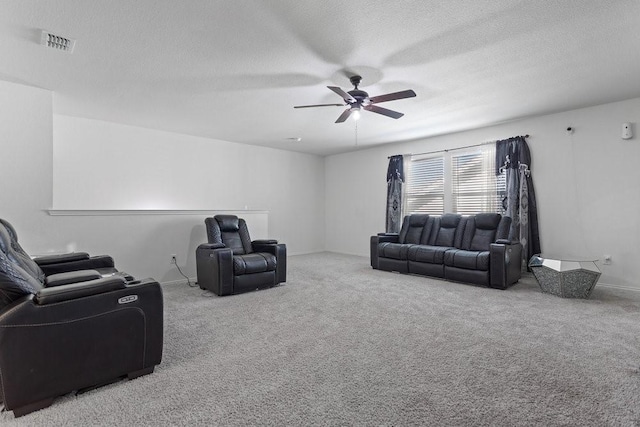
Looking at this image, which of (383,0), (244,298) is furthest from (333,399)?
(383,0)

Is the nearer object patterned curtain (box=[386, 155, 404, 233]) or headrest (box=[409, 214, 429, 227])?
headrest (box=[409, 214, 429, 227])

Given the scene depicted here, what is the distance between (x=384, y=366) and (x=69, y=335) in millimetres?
1964

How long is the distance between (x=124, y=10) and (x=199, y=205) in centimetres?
413

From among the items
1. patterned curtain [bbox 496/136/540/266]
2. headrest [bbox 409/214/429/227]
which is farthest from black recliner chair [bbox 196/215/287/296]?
patterned curtain [bbox 496/136/540/266]

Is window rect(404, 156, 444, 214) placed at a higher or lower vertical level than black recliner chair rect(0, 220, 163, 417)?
higher

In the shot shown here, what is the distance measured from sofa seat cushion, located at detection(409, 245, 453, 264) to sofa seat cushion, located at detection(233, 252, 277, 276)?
2.30m

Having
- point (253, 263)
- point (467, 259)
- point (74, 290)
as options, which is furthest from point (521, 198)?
point (74, 290)

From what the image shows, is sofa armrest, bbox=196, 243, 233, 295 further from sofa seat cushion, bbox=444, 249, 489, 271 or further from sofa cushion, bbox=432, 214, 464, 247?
sofa cushion, bbox=432, 214, 464, 247

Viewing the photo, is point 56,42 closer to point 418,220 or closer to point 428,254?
point 428,254

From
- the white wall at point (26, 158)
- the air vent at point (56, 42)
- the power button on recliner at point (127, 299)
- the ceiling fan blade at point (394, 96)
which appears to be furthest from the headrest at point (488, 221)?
the white wall at point (26, 158)

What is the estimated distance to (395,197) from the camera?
6711mm

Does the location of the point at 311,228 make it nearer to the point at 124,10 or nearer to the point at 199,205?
the point at 199,205

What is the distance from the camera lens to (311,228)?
8.13 metres

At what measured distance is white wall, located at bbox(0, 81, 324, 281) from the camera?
143 inches
